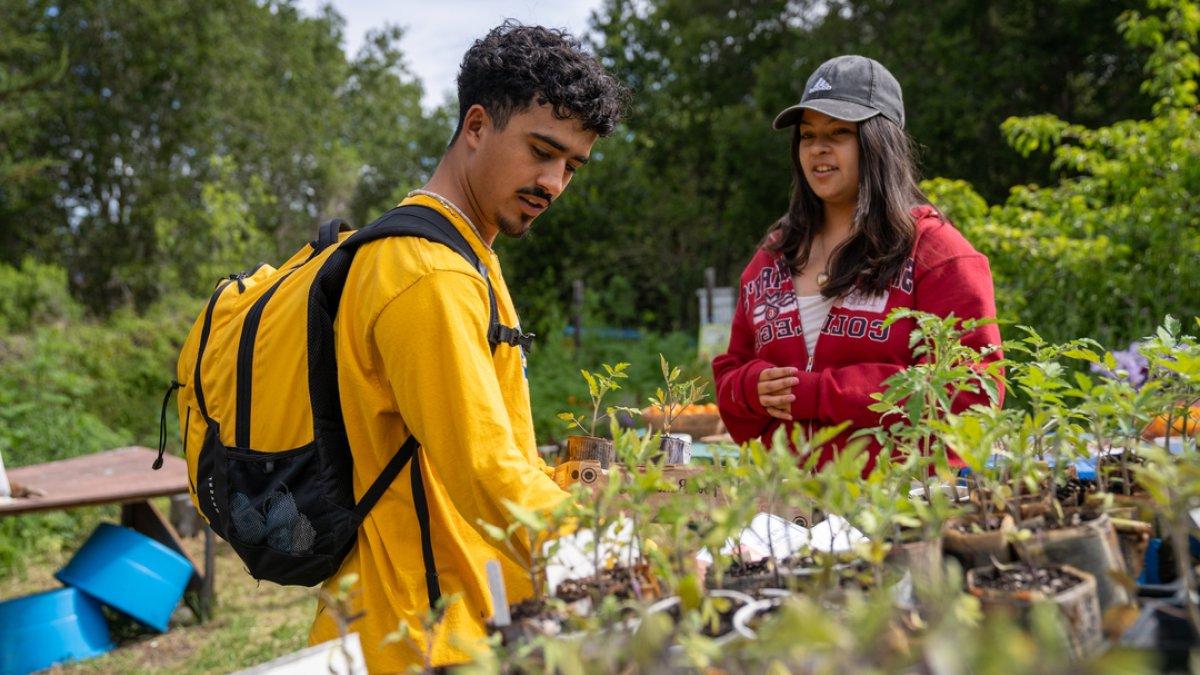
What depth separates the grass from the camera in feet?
15.0

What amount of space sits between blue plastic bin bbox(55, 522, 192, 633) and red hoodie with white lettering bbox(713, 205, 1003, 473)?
3.67 meters

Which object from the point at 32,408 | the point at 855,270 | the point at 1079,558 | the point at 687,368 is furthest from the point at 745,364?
the point at 32,408

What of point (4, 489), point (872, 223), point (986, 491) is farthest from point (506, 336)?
point (4, 489)

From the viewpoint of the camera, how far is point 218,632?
A: 201 inches

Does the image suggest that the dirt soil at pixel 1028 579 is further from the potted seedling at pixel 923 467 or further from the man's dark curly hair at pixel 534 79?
the man's dark curly hair at pixel 534 79

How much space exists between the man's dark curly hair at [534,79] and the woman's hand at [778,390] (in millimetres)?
706

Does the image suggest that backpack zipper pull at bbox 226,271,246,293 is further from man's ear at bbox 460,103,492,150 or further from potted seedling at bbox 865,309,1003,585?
potted seedling at bbox 865,309,1003,585

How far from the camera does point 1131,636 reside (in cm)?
92

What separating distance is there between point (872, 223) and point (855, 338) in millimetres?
262

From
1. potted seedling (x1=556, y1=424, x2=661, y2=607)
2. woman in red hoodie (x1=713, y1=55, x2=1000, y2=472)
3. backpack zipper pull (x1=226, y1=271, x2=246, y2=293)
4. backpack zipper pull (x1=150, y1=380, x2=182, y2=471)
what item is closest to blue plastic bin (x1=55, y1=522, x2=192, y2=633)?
backpack zipper pull (x1=150, y1=380, x2=182, y2=471)

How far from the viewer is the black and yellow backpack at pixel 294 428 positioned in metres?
1.54

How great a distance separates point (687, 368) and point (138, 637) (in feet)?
15.3

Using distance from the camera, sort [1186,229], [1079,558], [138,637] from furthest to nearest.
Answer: [138,637] → [1186,229] → [1079,558]

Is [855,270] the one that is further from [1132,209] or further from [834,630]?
[1132,209]
